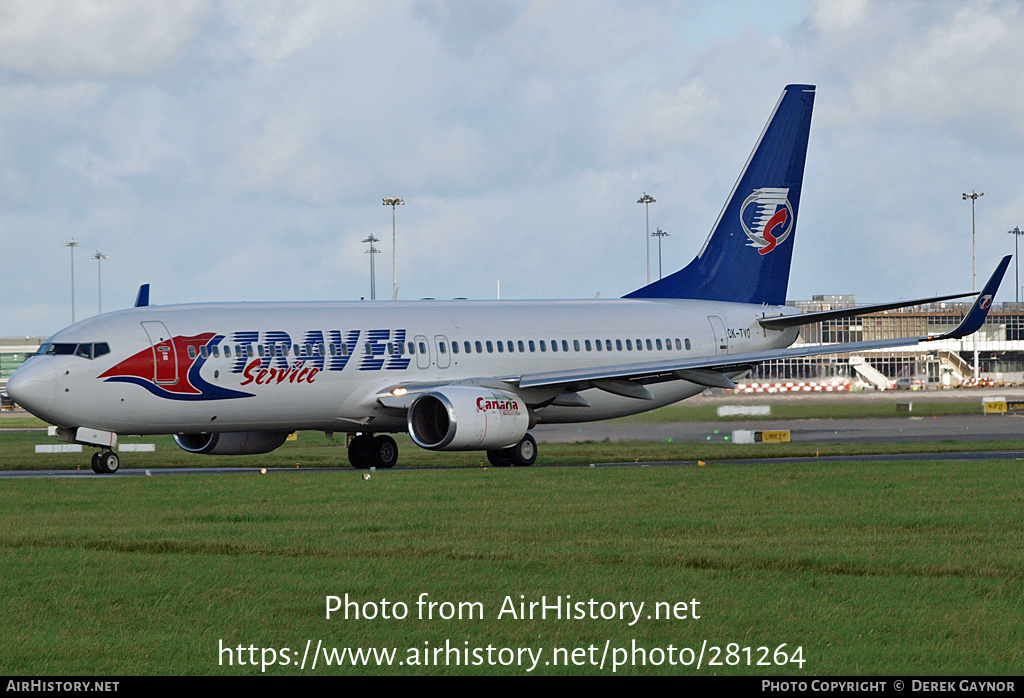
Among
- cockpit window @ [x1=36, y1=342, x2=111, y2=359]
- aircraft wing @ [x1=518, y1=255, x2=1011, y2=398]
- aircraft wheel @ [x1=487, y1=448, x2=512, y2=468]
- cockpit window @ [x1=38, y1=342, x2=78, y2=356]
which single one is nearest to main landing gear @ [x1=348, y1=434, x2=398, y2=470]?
aircraft wheel @ [x1=487, y1=448, x2=512, y2=468]

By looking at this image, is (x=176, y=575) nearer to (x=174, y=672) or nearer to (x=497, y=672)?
(x=174, y=672)

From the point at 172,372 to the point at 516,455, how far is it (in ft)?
28.3

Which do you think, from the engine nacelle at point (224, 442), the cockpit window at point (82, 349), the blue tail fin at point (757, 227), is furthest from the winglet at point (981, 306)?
the cockpit window at point (82, 349)

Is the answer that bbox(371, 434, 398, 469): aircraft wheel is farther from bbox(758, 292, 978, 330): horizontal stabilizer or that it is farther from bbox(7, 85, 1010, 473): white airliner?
bbox(758, 292, 978, 330): horizontal stabilizer

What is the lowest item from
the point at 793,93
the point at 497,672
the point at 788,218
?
the point at 497,672

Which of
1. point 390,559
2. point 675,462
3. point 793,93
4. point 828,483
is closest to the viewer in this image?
point 390,559

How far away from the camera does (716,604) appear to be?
13.8 m

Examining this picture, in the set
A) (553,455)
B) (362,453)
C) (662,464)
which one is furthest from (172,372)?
(662,464)

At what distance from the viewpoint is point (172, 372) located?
32188 mm

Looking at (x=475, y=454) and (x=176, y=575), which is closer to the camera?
(x=176, y=575)

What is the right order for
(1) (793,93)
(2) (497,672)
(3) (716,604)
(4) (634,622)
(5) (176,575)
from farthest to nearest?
(1) (793,93), (5) (176,575), (3) (716,604), (4) (634,622), (2) (497,672)

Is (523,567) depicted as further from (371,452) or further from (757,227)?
(757,227)

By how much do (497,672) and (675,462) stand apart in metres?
25.1

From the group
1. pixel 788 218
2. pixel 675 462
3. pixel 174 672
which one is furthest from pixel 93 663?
pixel 788 218
